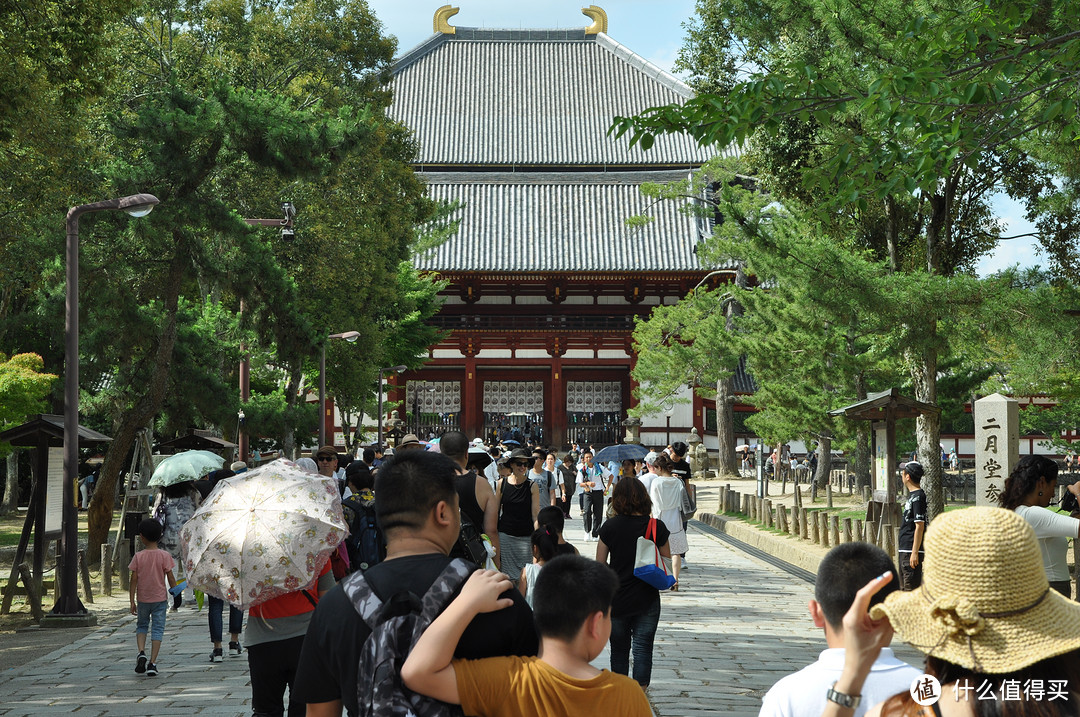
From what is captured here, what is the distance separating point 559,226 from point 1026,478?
123 ft

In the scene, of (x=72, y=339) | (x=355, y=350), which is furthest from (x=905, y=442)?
(x=72, y=339)

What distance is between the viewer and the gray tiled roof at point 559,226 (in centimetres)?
4106

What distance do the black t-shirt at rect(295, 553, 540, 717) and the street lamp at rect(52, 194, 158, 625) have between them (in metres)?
9.04

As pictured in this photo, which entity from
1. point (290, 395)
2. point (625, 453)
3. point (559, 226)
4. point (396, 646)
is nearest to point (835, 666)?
point (396, 646)

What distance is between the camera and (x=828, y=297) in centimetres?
1188

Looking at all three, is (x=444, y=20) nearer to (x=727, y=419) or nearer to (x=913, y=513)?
(x=727, y=419)

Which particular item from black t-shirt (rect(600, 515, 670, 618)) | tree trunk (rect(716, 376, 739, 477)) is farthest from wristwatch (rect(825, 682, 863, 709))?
tree trunk (rect(716, 376, 739, 477))

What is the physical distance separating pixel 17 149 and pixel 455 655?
13694 millimetres

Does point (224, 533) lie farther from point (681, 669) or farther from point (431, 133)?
point (431, 133)

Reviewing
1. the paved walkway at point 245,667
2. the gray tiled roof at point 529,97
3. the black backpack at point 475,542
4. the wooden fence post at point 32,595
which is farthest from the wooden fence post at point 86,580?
the gray tiled roof at point 529,97

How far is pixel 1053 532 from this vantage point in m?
6.21

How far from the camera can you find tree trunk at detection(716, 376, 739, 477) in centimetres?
3253

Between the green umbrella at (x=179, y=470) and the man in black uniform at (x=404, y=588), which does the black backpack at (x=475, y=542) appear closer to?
the man in black uniform at (x=404, y=588)

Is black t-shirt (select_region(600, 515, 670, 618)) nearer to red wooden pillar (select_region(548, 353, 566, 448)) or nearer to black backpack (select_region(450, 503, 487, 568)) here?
black backpack (select_region(450, 503, 487, 568))
